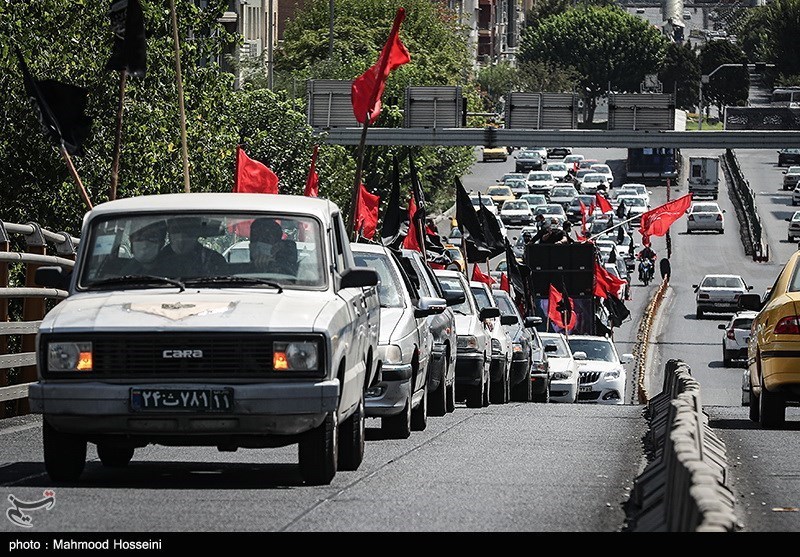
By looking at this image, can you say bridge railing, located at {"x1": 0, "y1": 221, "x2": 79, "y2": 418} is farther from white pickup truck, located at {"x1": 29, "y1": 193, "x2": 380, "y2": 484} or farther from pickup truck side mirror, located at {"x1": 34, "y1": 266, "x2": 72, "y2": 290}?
white pickup truck, located at {"x1": 29, "y1": 193, "x2": 380, "y2": 484}

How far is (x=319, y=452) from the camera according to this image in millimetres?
11641

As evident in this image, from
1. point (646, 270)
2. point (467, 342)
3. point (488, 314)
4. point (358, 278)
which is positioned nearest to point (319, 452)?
point (358, 278)

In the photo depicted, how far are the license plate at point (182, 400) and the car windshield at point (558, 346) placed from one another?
84.7 ft

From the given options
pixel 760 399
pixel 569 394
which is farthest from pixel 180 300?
pixel 569 394

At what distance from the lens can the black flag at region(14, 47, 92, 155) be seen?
947 inches

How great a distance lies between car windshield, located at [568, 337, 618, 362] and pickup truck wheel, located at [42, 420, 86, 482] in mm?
29022

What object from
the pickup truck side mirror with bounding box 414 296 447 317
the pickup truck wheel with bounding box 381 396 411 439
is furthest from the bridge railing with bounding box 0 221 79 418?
the pickup truck side mirror with bounding box 414 296 447 317

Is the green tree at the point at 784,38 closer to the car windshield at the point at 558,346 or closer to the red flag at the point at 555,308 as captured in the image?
the red flag at the point at 555,308

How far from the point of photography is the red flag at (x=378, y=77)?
28.8m

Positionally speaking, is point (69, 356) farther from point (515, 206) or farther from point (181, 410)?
point (515, 206)

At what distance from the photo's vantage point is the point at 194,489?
445 inches

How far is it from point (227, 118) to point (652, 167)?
102107mm

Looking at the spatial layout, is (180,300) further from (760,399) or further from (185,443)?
(760,399)

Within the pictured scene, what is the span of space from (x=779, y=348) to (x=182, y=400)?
764 centimetres
